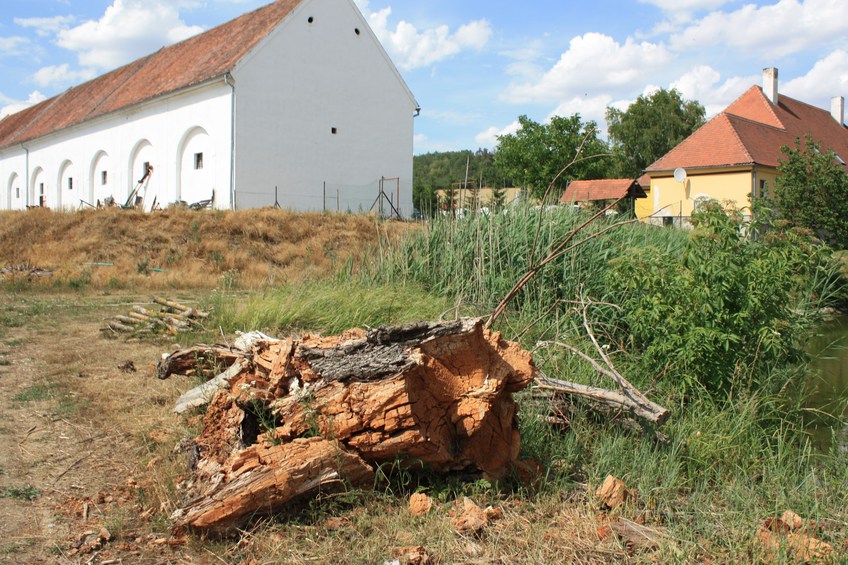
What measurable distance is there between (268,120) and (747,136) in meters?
23.5

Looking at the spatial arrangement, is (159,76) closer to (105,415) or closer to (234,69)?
(234,69)

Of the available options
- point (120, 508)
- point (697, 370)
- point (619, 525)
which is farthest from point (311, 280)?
point (619, 525)

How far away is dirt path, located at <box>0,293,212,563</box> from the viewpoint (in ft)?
11.4

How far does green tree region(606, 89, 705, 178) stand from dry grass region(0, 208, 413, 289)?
130 ft

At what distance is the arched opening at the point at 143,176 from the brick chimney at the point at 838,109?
149 feet

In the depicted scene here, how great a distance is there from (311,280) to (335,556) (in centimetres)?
753

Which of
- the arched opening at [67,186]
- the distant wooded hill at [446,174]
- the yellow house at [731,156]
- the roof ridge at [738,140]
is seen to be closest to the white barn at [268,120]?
the arched opening at [67,186]

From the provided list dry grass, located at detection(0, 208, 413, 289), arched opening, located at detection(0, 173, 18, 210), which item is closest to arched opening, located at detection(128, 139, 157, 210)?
dry grass, located at detection(0, 208, 413, 289)

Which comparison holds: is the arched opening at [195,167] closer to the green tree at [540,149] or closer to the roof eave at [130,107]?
the roof eave at [130,107]

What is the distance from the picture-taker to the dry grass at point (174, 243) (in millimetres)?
16156

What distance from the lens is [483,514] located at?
368 cm

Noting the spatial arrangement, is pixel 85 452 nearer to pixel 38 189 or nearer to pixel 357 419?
pixel 357 419

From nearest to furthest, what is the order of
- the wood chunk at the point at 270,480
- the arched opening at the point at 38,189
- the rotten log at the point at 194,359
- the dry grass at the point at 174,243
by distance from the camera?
the wood chunk at the point at 270,480
the rotten log at the point at 194,359
the dry grass at the point at 174,243
the arched opening at the point at 38,189

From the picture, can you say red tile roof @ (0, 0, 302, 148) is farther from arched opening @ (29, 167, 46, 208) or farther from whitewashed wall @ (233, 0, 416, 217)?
arched opening @ (29, 167, 46, 208)
